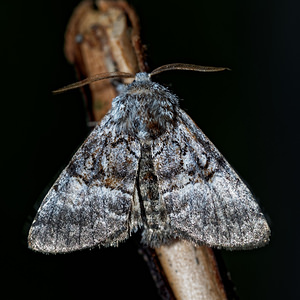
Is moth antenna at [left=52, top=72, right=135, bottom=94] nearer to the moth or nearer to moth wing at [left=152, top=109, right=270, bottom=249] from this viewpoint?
the moth

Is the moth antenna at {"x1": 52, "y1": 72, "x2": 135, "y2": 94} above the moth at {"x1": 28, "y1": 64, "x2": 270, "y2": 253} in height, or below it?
above

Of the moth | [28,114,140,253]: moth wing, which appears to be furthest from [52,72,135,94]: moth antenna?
[28,114,140,253]: moth wing

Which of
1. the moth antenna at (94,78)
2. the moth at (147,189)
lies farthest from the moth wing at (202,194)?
the moth antenna at (94,78)

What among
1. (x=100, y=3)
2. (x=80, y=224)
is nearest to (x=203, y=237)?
(x=80, y=224)

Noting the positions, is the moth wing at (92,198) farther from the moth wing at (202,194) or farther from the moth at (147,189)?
the moth wing at (202,194)

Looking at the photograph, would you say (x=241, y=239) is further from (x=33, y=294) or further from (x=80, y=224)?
(x=33, y=294)

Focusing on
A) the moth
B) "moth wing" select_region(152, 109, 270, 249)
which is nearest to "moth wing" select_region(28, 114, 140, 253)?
the moth

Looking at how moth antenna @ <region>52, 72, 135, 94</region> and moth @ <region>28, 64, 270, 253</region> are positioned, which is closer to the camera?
moth @ <region>28, 64, 270, 253</region>
